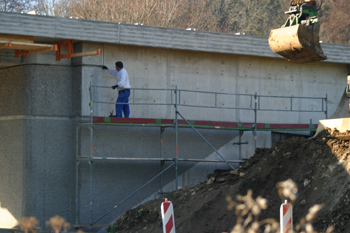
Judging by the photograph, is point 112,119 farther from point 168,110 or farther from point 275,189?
point 275,189

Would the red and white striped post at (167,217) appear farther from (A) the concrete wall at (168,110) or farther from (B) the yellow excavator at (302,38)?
(A) the concrete wall at (168,110)

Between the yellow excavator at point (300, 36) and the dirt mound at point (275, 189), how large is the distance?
1.58 m

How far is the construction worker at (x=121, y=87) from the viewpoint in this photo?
14.8m

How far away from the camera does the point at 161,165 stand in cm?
1588

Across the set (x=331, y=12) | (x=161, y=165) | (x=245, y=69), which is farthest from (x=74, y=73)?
(x=331, y=12)

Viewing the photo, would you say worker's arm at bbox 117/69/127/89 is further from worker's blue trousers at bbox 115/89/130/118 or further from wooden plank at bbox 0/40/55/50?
wooden plank at bbox 0/40/55/50

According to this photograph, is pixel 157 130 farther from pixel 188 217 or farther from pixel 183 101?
pixel 188 217

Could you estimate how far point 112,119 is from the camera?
14.8 m

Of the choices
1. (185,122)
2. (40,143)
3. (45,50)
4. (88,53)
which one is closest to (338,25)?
(185,122)

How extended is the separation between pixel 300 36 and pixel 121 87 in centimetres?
489

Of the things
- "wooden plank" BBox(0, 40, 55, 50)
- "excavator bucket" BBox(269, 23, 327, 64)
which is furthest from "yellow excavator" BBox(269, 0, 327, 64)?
"wooden plank" BBox(0, 40, 55, 50)

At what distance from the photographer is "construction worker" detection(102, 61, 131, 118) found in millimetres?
14844

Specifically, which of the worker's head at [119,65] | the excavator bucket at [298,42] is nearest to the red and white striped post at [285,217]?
the excavator bucket at [298,42]

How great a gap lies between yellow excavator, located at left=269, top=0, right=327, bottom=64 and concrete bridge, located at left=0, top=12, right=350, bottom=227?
4053mm
